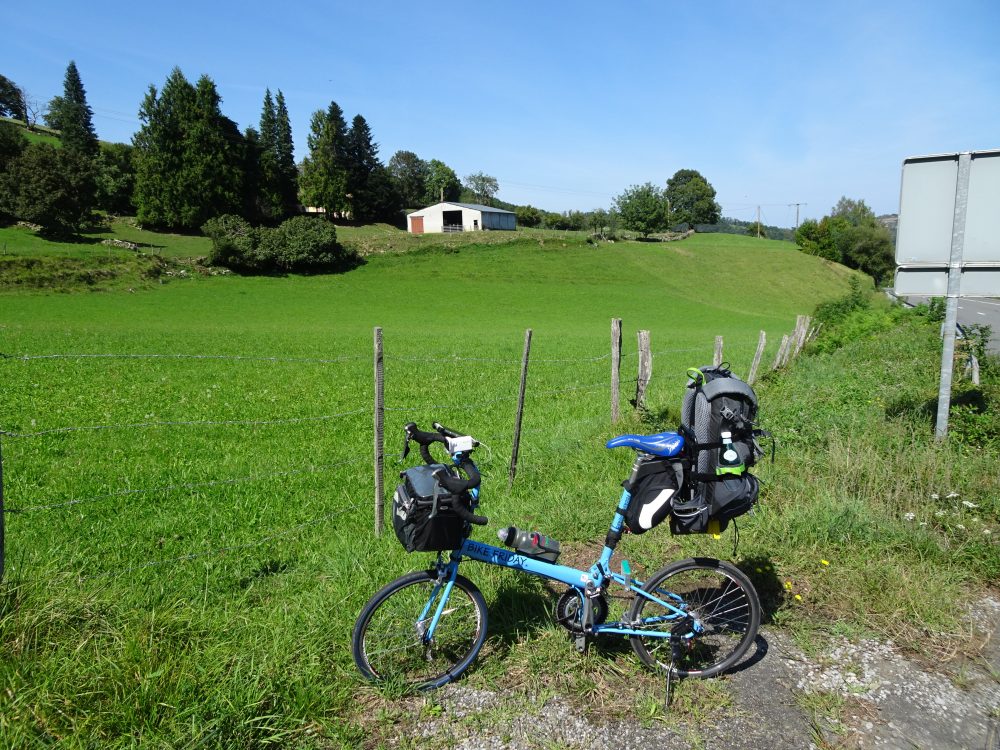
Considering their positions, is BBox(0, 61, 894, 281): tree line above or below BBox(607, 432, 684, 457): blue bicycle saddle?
above

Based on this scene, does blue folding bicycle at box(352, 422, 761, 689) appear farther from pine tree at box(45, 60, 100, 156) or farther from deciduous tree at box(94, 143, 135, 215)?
pine tree at box(45, 60, 100, 156)

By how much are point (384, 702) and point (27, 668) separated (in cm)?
157

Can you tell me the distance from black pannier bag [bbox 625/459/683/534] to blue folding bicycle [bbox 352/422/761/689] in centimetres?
3

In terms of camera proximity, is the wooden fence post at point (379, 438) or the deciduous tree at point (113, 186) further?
the deciduous tree at point (113, 186)

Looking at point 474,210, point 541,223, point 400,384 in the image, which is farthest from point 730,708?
point 541,223

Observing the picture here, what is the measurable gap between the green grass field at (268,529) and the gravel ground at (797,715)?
0.22 meters

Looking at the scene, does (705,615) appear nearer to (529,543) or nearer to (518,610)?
(518,610)

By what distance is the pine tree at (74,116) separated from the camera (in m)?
69.2

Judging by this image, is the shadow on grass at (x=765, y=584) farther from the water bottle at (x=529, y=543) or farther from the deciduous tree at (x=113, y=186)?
the deciduous tree at (x=113, y=186)

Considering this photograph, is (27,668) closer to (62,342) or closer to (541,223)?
(62,342)

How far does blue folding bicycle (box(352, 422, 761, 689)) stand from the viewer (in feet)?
10.3

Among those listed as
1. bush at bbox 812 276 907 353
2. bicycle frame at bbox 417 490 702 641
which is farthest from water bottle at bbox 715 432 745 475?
bush at bbox 812 276 907 353

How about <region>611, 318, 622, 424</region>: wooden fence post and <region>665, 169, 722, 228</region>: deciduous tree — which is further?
<region>665, 169, 722, 228</region>: deciduous tree

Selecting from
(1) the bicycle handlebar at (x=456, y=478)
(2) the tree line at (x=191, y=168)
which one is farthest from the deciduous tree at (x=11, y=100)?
(1) the bicycle handlebar at (x=456, y=478)
